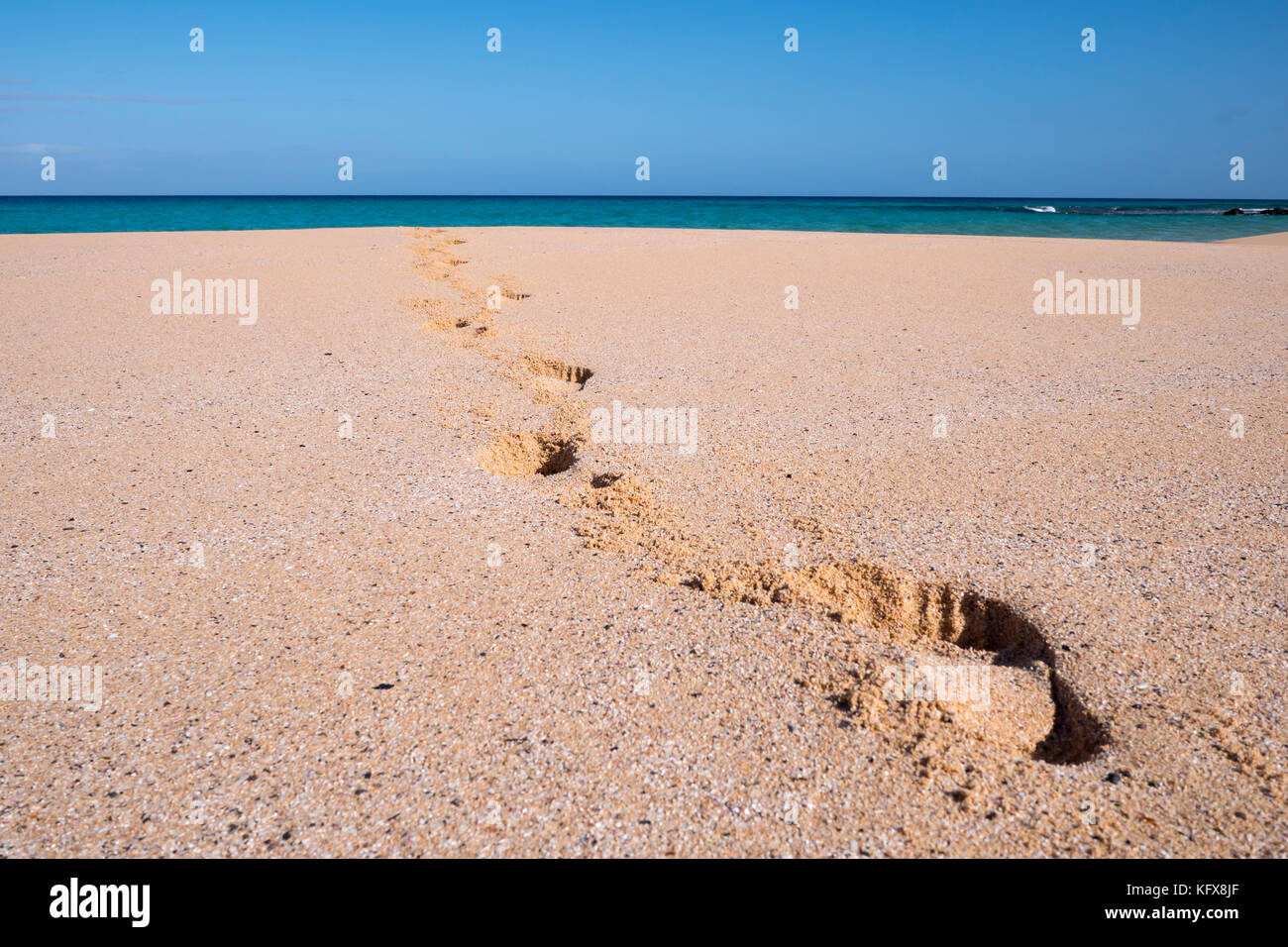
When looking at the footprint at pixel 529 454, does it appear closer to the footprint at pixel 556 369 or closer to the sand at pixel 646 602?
the sand at pixel 646 602

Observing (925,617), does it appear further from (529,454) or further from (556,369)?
(556,369)

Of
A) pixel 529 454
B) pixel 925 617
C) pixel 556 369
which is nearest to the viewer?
pixel 925 617

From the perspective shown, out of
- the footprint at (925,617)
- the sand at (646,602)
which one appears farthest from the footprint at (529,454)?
the footprint at (925,617)

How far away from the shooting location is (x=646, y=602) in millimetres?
2088

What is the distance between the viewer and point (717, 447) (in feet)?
10.5

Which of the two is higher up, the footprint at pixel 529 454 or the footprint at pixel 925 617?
the footprint at pixel 529 454

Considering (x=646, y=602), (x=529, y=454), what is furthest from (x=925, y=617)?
(x=529, y=454)

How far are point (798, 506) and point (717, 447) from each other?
639 millimetres

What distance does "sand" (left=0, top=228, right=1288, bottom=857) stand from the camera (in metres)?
1.43

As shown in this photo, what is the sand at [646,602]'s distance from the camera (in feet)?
4.69

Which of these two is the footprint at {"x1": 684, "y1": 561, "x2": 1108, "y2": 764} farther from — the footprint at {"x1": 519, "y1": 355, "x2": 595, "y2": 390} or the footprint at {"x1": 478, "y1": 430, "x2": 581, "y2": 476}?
the footprint at {"x1": 519, "y1": 355, "x2": 595, "y2": 390}

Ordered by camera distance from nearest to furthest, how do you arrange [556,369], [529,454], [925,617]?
[925,617] < [529,454] < [556,369]

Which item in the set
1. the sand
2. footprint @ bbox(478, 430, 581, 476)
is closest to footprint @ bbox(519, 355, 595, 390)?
the sand
